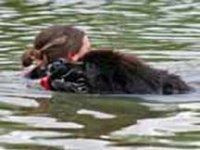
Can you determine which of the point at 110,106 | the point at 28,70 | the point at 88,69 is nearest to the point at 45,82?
the point at 28,70

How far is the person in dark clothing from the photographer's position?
8.95 m

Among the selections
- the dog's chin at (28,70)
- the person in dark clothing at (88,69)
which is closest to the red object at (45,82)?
the person in dark clothing at (88,69)

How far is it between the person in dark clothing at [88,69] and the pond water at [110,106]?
0.10 m

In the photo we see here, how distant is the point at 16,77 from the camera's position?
34.3ft

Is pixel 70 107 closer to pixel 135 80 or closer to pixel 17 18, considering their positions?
pixel 135 80

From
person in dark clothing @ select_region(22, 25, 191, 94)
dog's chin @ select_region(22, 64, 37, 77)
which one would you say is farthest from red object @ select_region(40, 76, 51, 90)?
dog's chin @ select_region(22, 64, 37, 77)

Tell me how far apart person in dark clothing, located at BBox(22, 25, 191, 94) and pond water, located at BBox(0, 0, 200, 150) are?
4.0 inches

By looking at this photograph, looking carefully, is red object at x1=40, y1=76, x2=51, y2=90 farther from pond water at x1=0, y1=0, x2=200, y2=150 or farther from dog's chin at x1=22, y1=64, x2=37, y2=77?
dog's chin at x1=22, y1=64, x2=37, y2=77

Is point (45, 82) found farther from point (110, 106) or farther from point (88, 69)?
point (110, 106)

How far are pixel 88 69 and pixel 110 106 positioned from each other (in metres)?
0.46

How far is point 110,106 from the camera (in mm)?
8727

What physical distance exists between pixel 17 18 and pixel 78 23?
4.82ft

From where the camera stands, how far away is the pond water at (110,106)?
723 cm

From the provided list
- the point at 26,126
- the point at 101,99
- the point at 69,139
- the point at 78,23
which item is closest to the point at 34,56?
the point at 101,99
